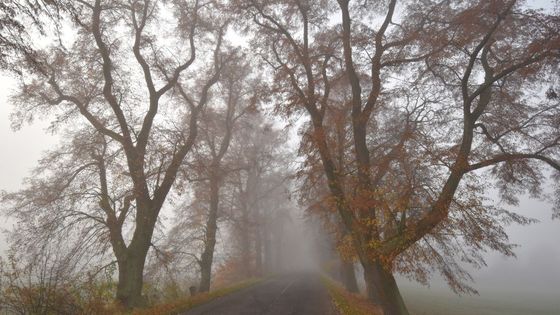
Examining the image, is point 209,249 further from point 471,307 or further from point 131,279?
point 471,307

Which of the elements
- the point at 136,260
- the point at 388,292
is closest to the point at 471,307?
the point at 388,292

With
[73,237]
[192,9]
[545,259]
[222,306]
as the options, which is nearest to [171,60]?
[192,9]

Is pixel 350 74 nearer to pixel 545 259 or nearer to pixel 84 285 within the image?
pixel 84 285

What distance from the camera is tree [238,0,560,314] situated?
414 inches

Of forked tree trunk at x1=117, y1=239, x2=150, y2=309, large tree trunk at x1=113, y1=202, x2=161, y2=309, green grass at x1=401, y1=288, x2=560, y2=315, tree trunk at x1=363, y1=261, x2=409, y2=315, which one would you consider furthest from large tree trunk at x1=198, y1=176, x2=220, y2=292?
green grass at x1=401, y1=288, x2=560, y2=315

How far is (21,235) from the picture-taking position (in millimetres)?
13992

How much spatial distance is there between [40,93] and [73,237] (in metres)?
5.64

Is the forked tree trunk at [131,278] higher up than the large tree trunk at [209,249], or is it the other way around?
the large tree trunk at [209,249]

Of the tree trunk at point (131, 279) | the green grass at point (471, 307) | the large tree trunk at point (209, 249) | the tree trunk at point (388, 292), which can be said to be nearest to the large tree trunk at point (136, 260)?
the tree trunk at point (131, 279)

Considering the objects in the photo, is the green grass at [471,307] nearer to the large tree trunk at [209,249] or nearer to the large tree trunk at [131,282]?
the large tree trunk at [209,249]

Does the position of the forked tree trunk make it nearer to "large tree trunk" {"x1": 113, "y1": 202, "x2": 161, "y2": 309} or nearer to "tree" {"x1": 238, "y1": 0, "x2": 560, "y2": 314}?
"large tree trunk" {"x1": 113, "y1": 202, "x2": 161, "y2": 309}

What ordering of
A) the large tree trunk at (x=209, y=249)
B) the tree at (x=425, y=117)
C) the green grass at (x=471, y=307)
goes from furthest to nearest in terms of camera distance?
the green grass at (x=471, y=307)
the large tree trunk at (x=209, y=249)
the tree at (x=425, y=117)

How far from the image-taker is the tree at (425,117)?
10516mm

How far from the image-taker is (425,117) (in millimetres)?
15469
